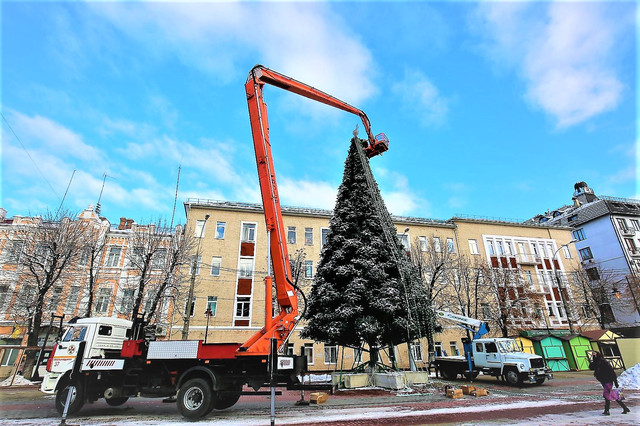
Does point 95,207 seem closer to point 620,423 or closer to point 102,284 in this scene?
point 102,284

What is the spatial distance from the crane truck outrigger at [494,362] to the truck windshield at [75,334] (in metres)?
19.2

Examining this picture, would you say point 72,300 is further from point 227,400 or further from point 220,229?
point 227,400

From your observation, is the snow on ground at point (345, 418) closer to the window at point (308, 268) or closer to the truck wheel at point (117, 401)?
the truck wheel at point (117, 401)

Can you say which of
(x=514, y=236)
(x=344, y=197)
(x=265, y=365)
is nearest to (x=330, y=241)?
(x=344, y=197)

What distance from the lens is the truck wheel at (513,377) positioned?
17753 millimetres

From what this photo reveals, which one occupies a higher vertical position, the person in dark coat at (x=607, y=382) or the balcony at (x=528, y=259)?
the balcony at (x=528, y=259)

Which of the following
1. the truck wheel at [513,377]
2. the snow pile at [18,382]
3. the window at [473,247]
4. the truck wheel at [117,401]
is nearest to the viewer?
the truck wheel at [117,401]

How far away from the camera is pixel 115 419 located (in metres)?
9.92

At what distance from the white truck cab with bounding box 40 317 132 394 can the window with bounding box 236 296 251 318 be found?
17.5m

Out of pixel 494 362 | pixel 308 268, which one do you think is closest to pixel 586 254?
pixel 494 362

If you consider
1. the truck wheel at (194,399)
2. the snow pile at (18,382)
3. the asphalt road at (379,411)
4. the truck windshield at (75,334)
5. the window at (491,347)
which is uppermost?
the truck windshield at (75,334)

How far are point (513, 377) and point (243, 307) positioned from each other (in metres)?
21.9

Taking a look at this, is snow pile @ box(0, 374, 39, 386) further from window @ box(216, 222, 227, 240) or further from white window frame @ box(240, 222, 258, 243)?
white window frame @ box(240, 222, 258, 243)

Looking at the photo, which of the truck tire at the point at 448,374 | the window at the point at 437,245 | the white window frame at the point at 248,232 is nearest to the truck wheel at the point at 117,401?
the truck tire at the point at 448,374
